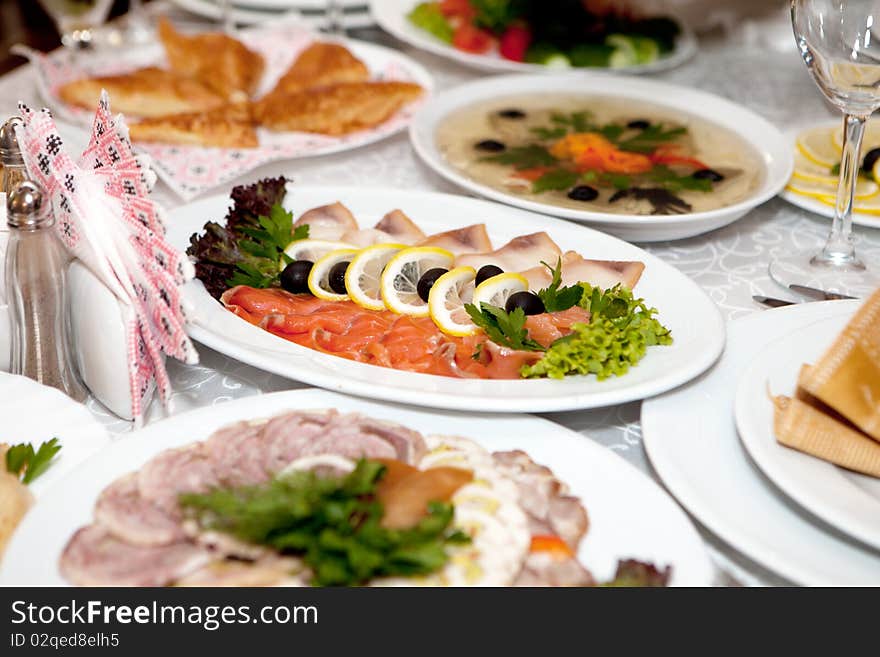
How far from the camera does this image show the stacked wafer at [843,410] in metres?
1.19

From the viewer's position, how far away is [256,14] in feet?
10.7

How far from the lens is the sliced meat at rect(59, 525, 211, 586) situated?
1.01m

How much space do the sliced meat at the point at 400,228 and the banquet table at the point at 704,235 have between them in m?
0.38

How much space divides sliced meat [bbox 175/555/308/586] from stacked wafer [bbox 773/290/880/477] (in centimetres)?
63

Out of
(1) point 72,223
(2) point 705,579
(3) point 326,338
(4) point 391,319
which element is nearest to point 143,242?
(1) point 72,223

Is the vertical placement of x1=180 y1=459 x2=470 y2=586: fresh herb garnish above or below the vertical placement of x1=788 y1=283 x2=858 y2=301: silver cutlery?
above

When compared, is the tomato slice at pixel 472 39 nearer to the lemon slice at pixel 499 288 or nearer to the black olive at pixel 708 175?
the black olive at pixel 708 175

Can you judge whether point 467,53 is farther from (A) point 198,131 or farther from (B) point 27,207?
(B) point 27,207

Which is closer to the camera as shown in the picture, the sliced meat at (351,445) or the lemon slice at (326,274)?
the sliced meat at (351,445)

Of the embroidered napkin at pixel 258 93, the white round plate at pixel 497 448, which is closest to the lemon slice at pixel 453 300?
the white round plate at pixel 497 448

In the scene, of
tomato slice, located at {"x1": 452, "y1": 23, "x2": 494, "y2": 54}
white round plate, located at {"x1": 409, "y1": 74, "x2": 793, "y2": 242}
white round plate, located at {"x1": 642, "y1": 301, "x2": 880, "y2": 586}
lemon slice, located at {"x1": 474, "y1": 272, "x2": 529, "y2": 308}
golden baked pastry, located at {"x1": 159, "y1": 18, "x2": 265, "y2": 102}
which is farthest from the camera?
tomato slice, located at {"x1": 452, "y1": 23, "x2": 494, "y2": 54}

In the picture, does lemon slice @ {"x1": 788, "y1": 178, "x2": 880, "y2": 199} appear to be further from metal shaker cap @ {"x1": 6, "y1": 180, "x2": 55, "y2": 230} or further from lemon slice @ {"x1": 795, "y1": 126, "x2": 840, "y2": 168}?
metal shaker cap @ {"x1": 6, "y1": 180, "x2": 55, "y2": 230}

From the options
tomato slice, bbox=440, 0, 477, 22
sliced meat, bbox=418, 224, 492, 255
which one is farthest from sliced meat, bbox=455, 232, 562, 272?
tomato slice, bbox=440, 0, 477, 22

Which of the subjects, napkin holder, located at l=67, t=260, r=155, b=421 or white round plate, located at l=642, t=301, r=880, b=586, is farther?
napkin holder, located at l=67, t=260, r=155, b=421
